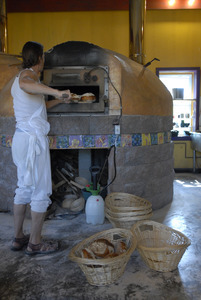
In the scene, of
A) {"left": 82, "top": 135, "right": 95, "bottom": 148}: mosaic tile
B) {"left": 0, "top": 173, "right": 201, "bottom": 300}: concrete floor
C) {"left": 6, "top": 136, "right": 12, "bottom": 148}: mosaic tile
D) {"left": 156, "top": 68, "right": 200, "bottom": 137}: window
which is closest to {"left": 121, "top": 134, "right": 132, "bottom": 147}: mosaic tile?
{"left": 82, "top": 135, "right": 95, "bottom": 148}: mosaic tile

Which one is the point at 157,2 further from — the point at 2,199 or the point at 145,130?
the point at 2,199

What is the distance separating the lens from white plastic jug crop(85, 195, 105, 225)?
3000mm

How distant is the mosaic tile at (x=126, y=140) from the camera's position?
3.23m

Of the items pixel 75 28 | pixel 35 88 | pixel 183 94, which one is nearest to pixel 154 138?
pixel 35 88

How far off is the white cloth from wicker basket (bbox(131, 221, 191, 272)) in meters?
0.81

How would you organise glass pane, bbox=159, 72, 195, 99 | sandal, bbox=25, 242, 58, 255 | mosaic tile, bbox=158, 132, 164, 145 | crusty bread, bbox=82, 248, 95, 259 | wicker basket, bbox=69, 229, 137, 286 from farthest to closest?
glass pane, bbox=159, 72, 195, 99, mosaic tile, bbox=158, 132, 164, 145, sandal, bbox=25, 242, 58, 255, crusty bread, bbox=82, 248, 95, 259, wicker basket, bbox=69, 229, 137, 286

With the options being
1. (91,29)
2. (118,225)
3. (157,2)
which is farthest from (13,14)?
(118,225)

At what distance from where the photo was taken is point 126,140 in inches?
128

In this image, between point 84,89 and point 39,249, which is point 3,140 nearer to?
point 84,89

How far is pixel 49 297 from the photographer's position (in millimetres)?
1785

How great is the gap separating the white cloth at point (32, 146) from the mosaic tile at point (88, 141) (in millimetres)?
978

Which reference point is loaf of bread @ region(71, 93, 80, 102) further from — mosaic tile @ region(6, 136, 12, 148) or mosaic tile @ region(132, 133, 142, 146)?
mosaic tile @ region(6, 136, 12, 148)

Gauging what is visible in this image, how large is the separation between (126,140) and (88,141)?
437mm

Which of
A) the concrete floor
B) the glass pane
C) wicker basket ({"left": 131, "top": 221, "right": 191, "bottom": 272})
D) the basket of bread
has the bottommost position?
the concrete floor
